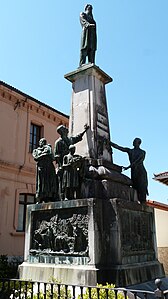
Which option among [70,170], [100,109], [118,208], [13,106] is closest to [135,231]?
[118,208]

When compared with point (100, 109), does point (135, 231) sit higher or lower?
lower

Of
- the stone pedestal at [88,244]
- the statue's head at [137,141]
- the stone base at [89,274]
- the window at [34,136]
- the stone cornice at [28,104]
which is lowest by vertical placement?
the stone base at [89,274]

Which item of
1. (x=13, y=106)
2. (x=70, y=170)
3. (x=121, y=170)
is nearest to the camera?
(x=70, y=170)

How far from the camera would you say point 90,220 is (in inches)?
237

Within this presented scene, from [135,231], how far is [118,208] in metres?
0.86

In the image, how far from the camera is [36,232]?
688 cm

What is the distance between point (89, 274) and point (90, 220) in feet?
3.21

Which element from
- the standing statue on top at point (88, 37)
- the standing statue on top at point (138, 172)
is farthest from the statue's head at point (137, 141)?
the standing statue on top at point (88, 37)

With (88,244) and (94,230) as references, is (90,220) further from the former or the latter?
(88,244)

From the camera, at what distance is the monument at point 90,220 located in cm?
588

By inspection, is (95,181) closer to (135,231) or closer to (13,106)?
(135,231)

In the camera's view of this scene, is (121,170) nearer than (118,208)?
No

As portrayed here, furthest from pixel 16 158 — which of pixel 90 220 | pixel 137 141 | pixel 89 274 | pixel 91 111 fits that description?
pixel 89 274

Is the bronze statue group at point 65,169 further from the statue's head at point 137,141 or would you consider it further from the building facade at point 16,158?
the building facade at point 16,158
